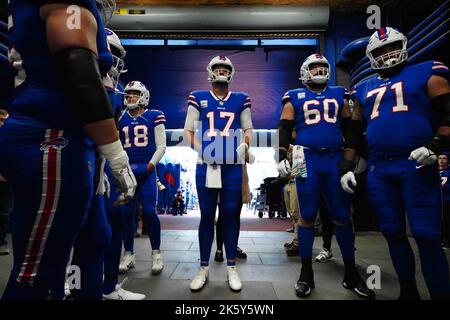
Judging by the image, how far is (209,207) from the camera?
2.53 m

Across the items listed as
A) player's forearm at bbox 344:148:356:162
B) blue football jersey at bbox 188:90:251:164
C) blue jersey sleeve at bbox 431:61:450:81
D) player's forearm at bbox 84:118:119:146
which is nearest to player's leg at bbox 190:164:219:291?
blue football jersey at bbox 188:90:251:164

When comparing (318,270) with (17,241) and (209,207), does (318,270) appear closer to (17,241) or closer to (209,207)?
(209,207)

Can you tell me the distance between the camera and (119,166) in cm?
108

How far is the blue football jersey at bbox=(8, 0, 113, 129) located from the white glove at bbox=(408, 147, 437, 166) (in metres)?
1.98

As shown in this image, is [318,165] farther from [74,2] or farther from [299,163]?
[74,2]

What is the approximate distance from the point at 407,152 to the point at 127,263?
9.88ft

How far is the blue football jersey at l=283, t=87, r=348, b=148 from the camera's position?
8.06ft

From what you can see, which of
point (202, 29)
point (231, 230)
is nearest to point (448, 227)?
point (231, 230)

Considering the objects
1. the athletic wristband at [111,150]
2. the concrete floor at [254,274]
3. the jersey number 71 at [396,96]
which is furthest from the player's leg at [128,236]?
the jersey number 71 at [396,96]

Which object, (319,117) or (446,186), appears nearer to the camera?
(319,117)

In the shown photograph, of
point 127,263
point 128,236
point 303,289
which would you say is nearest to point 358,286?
point 303,289

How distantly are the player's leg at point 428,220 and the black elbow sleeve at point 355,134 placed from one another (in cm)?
60

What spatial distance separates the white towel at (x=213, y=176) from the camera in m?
2.47

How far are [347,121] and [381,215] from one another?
40.1 inches
